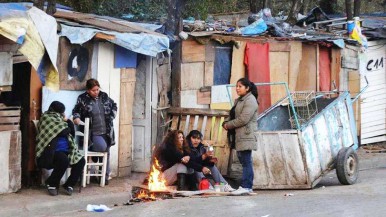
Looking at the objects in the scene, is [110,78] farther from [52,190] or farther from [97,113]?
[52,190]

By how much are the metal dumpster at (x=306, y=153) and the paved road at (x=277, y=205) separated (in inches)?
10.2

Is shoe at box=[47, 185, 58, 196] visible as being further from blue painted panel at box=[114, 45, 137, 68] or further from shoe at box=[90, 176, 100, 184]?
blue painted panel at box=[114, 45, 137, 68]

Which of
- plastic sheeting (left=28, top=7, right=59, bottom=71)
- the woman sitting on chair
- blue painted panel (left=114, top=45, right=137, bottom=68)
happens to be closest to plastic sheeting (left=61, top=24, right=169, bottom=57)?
blue painted panel (left=114, top=45, right=137, bottom=68)

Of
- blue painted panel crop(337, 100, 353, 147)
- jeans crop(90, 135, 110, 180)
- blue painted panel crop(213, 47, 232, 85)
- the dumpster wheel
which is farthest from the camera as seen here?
blue painted panel crop(213, 47, 232, 85)

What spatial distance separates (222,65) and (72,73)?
3.83 m

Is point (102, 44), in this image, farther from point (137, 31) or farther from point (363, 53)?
point (363, 53)

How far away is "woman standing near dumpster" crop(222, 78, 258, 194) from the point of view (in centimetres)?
1172

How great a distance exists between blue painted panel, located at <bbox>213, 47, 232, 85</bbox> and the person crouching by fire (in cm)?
282

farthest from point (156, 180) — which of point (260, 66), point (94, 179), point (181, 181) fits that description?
point (260, 66)

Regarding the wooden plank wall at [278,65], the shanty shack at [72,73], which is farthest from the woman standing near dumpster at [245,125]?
the wooden plank wall at [278,65]

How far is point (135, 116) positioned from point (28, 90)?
9.10 ft

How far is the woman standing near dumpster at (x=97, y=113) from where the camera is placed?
11984 mm

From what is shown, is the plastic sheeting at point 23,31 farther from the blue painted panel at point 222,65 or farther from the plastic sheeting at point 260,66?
the plastic sheeting at point 260,66

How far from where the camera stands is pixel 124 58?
42.8 feet
